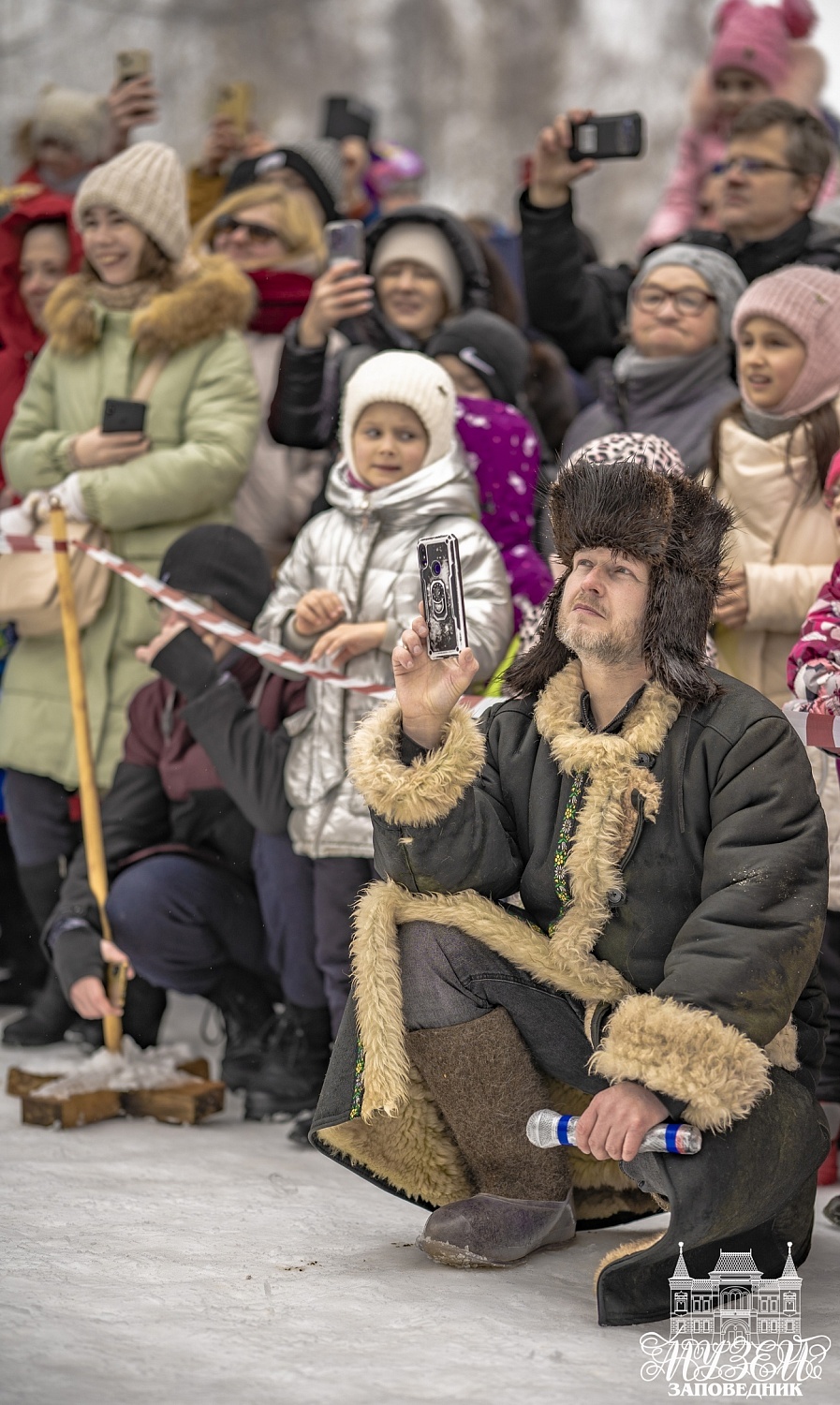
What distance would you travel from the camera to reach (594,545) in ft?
9.12

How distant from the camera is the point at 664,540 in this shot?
275cm

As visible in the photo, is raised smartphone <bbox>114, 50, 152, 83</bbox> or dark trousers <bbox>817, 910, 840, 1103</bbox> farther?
raised smartphone <bbox>114, 50, 152, 83</bbox>

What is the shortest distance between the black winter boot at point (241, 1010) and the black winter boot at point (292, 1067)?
75mm

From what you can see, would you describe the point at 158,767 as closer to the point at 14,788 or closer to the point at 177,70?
the point at 14,788

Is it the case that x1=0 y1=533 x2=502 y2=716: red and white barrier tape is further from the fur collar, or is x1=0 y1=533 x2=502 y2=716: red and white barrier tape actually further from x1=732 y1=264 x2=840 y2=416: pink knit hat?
x1=732 y1=264 x2=840 y2=416: pink knit hat

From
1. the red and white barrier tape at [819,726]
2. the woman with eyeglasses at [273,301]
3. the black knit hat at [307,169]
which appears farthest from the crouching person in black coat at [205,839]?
the black knit hat at [307,169]

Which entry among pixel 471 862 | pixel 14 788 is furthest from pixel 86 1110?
pixel 471 862

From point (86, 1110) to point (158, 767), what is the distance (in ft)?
2.95

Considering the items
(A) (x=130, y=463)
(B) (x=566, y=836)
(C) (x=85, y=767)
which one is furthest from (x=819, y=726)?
(A) (x=130, y=463)

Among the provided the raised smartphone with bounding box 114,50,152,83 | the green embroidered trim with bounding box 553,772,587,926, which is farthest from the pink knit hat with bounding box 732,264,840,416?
the raised smartphone with bounding box 114,50,152,83

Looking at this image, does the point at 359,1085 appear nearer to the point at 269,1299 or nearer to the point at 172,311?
the point at 269,1299

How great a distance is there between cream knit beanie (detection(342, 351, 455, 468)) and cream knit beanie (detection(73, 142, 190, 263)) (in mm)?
1123

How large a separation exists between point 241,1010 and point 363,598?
3.70 ft

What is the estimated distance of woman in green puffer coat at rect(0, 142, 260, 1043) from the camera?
4551 millimetres
